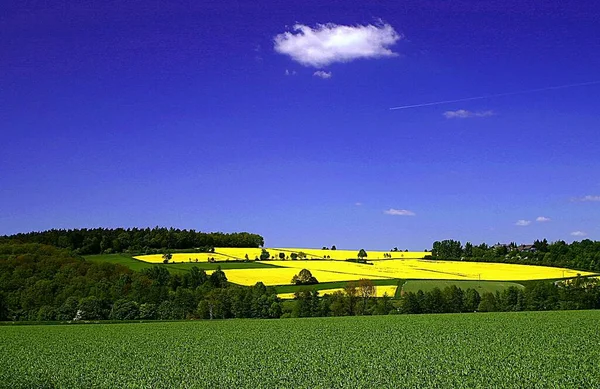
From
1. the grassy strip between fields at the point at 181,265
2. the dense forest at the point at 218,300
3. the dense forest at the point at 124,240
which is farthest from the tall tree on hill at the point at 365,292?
the dense forest at the point at 124,240

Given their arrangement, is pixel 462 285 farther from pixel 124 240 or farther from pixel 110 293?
pixel 124 240

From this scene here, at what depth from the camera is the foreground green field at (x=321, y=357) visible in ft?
64.1

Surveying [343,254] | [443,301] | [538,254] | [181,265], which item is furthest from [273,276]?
[538,254]

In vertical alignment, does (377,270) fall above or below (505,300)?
above

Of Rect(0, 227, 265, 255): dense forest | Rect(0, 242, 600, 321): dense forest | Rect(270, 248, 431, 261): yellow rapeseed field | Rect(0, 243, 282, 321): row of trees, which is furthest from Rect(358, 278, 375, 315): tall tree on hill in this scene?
Rect(0, 227, 265, 255): dense forest

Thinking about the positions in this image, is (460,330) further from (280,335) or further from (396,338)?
(280,335)

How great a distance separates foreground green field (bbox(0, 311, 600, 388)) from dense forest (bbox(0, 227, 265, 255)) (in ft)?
284

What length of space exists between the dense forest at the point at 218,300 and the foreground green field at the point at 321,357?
28.2 metres

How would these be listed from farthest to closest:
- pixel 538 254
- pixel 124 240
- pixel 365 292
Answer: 1. pixel 124 240
2. pixel 538 254
3. pixel 365 292

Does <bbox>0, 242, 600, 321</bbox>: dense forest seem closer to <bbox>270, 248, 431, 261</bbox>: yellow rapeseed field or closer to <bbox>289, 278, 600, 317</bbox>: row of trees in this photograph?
<bbox>289, 278, 600, 317</bbox>: row of trees

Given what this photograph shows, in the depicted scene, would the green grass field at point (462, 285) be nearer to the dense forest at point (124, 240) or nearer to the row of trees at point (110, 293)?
the row of trees at point (110, 293)

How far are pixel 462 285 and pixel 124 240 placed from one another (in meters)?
78.0

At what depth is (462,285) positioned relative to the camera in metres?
81.9

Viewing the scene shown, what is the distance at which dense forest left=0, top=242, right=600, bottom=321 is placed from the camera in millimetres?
69188
